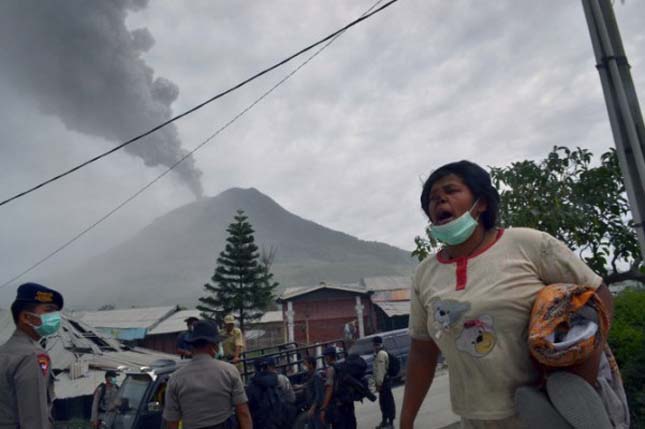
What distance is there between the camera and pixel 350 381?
664cm

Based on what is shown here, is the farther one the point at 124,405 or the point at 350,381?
the point at 350,381

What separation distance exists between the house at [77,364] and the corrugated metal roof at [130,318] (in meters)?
11.2

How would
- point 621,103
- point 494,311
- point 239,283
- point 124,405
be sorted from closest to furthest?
point 494,311 → point 621,103 → point 124,405 → point 239,283

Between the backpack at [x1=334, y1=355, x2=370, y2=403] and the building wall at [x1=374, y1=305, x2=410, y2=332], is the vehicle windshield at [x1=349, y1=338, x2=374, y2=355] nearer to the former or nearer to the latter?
the backpack at [x1=334, y1=355, x2=370, y2=403]

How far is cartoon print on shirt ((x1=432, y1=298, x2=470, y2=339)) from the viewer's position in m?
1.59

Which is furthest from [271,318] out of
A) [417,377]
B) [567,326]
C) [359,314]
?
[567,326]

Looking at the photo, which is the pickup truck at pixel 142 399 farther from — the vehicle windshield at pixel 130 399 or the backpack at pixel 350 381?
the backpack at pixel 350 381

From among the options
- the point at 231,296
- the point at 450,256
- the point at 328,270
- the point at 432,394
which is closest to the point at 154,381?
the point at 450,256

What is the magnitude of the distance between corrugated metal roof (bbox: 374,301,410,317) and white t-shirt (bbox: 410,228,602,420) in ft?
77.8

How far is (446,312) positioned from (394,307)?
24896mm

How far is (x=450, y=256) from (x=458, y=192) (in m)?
0.26

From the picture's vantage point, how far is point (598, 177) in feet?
15.4

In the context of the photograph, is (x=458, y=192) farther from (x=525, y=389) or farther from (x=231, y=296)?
(x=231, y=296)

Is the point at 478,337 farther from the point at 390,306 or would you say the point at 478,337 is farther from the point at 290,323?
the point at 290,323
